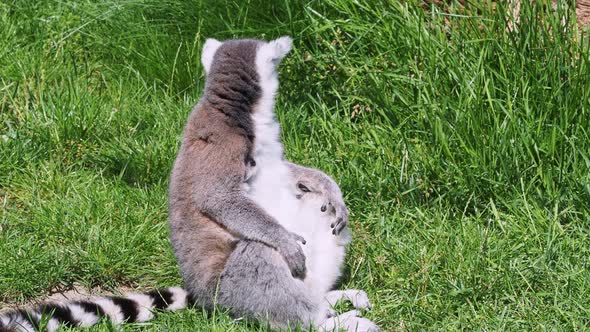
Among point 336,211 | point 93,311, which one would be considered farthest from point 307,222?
point 93,311

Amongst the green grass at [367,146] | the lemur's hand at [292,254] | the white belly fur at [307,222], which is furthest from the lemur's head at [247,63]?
the green grass at [367,146]

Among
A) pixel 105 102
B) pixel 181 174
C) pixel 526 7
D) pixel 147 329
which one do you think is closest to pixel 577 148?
pixel 526 7

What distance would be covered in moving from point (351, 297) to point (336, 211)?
401 mm

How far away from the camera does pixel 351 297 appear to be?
4.17 metres

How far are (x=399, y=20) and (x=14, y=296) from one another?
258cm

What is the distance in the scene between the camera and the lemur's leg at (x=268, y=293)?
3.77 meters

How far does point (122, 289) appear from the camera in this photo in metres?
4.37

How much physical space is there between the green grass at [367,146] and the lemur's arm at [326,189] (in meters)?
0.28

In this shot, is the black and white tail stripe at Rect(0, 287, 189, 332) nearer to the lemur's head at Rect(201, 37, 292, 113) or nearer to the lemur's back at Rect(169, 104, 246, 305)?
the lemur's back at Rect(169, 104, 246, 305)

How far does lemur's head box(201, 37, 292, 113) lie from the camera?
428cm

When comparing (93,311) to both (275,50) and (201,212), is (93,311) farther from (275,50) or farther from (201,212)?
(275,50)

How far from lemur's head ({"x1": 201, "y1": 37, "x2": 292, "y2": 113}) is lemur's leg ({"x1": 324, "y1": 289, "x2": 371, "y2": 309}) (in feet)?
3.07

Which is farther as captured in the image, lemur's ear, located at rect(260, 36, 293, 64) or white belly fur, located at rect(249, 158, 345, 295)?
lemur's ear, located at rect(260, 36, 293, 64)

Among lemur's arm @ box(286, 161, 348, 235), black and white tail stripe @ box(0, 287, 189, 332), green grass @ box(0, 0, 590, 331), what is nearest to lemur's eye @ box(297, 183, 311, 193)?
lemur's arm @ box(286, 161, 348, 235)
